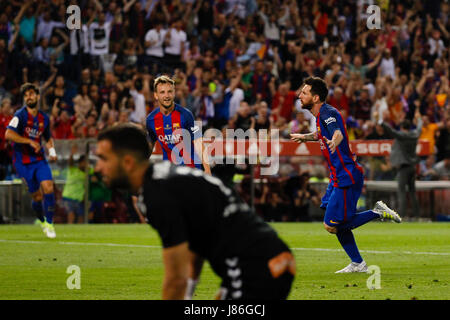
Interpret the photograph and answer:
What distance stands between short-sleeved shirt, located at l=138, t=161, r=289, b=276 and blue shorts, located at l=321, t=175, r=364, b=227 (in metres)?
6.61

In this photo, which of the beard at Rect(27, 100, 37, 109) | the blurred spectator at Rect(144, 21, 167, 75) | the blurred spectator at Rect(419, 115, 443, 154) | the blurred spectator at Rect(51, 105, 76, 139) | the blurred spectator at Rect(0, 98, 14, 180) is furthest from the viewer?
the blurred spectator at Rect(144, 21, 167, 75)

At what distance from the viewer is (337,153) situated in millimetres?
12273

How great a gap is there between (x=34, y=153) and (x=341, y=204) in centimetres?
770

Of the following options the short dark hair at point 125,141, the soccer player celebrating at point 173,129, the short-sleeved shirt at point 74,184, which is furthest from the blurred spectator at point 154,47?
the short dark hair at point 125,141

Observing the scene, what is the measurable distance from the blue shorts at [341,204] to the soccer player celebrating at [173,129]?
240cm

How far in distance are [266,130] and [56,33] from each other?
20.6ft

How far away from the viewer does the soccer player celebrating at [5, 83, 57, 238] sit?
1741 cm

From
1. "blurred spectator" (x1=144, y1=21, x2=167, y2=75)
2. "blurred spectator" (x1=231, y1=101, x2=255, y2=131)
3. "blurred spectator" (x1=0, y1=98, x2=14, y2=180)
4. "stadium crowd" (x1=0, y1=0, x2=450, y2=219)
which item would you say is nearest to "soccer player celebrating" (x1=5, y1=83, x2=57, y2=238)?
"blurred spectator" (x1=0, y1=98, x2=14, y2=180)

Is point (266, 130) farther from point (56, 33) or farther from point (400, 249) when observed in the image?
point (400, 249)

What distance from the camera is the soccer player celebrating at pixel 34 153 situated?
57.1 feet

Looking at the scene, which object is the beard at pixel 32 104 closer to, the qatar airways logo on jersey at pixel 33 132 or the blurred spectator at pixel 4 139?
the qatar airways logo on jersey at pixel 33 132

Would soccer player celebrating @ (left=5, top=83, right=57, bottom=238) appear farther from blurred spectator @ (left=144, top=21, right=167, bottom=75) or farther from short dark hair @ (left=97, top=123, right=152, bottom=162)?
short dark hair @ (left=97, top=123, right=152, bottom=162)

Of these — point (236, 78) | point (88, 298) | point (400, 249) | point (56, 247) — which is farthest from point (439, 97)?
point (88, 298)

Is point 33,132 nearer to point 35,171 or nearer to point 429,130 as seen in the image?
point 35,171
